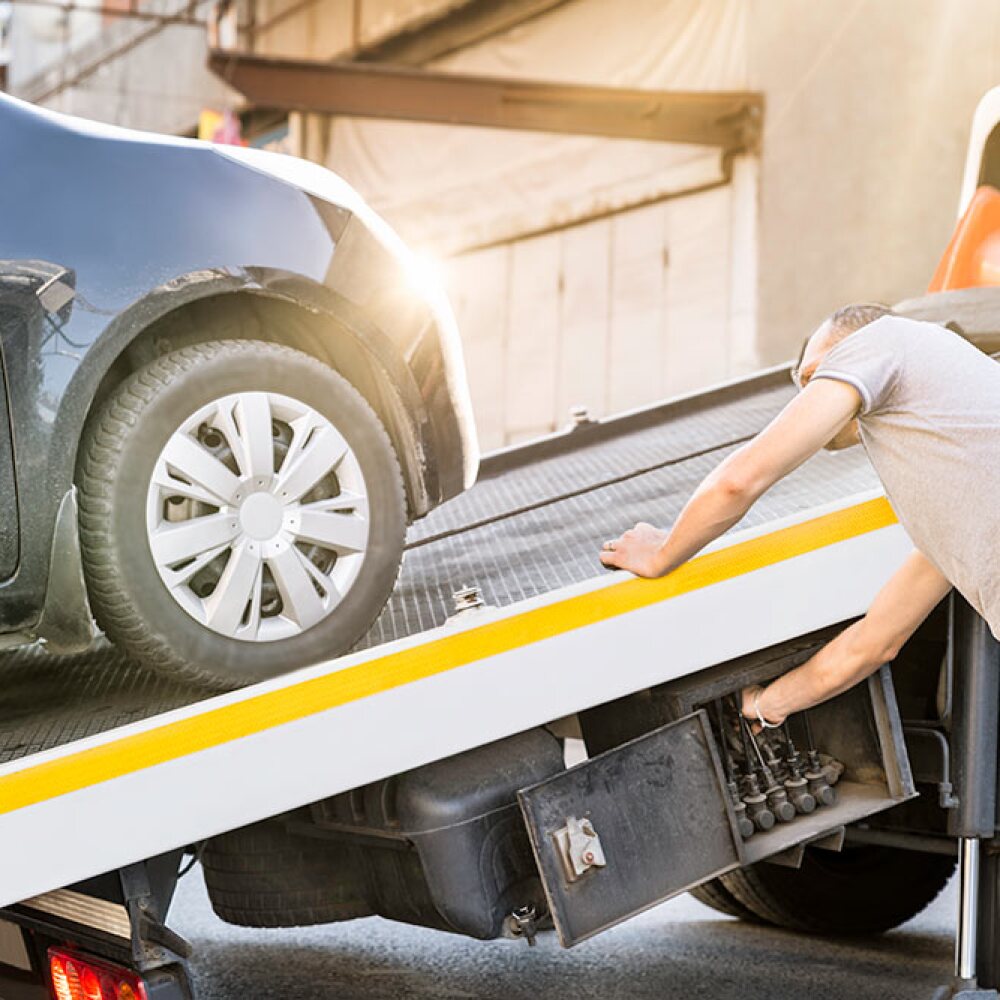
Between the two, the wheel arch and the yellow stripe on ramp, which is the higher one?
the wheel arch

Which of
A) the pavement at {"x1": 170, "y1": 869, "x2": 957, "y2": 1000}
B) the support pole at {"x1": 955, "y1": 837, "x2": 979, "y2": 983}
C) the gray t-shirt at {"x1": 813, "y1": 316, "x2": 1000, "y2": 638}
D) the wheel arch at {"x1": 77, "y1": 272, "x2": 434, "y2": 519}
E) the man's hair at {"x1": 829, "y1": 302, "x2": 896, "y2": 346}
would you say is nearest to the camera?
the wheel arch at {"x1": 77, "y1": 272, "x2": 434, "y2": 519}

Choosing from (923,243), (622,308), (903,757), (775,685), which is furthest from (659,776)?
(622,308)

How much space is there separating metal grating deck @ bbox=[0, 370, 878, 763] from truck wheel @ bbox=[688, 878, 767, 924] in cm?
119

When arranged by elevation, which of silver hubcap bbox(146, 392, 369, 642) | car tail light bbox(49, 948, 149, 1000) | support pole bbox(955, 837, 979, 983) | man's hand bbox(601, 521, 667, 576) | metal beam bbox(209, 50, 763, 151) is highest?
metal beam bbox(209, 50, 763, 151)

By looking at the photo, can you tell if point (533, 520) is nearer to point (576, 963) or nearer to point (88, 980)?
point (576, 963)

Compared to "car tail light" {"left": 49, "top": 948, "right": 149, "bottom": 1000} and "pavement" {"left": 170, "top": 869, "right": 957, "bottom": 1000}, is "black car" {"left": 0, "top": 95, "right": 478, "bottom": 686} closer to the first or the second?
"car tail light" {"left": 49, "top": 948, "right": 149, "bottom": 1000}

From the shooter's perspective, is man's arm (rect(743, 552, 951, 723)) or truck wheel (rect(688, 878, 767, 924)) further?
truck wheel (rect(688, 878, 767, 924))

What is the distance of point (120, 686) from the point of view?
119 inches

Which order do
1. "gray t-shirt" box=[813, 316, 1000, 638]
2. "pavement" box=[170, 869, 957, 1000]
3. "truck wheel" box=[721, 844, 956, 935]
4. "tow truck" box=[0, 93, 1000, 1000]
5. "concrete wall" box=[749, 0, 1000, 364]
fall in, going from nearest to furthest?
1. "tow truck" box=[0, 93, 1000, 1000]
2. "gray t-shirt" box=[813, 316, 1000, 638]
3. "pavement" box=[170, 869, 957, 1000]
4. "truck wheel" box=[721, 844, 956, 935]
5. "concrete wall" box=[749, 0, 1000, 364]

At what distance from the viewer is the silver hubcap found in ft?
9.12

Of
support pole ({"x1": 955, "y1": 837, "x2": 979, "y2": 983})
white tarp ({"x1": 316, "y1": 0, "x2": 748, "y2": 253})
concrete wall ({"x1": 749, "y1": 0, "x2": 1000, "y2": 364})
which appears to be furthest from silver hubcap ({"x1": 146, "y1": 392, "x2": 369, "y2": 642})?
white tarp ({"x1": 316, "y1": 0, "x2": 748, "y2": 253})

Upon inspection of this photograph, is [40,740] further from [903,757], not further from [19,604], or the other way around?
[903,757]

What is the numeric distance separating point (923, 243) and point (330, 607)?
395 inches

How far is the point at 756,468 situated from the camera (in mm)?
2963
